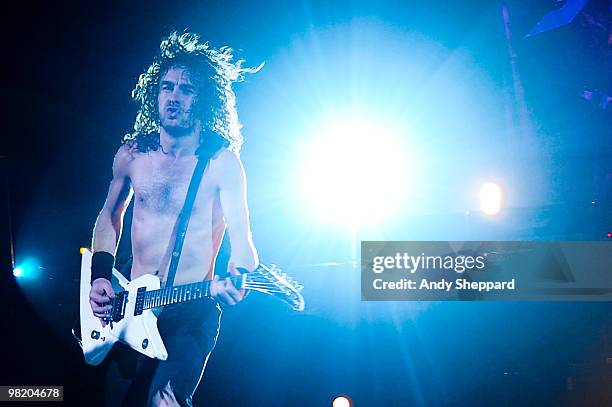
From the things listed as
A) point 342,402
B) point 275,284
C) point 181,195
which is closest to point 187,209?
point 181,195

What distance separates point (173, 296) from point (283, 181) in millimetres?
792

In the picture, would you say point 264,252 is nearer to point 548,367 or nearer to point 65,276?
point 65,276

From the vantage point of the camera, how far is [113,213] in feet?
10.0

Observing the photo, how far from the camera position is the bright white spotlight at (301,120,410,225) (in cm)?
290

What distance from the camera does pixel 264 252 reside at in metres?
2.86

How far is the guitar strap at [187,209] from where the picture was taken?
2.85 m

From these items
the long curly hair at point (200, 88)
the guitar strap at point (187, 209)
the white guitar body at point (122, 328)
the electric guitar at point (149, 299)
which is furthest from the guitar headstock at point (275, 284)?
the long curly hair at point (200, 88)

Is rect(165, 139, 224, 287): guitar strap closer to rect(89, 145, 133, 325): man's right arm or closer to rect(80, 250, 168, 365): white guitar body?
rect(80, 250, 168, 365): white guitar body

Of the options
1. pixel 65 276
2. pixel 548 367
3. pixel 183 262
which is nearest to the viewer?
pixel 548 367

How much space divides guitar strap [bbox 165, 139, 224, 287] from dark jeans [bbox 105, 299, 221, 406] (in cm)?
20

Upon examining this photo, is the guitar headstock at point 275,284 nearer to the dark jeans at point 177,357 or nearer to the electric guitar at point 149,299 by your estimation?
the electric guitar at point 149,299

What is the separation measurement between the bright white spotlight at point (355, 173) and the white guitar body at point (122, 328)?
37.3 inches

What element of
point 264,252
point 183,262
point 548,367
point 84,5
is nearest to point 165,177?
point 183,262

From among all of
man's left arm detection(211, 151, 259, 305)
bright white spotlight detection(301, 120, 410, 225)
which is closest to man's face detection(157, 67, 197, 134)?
man's left arm detection(211, 151, 259, 305)
